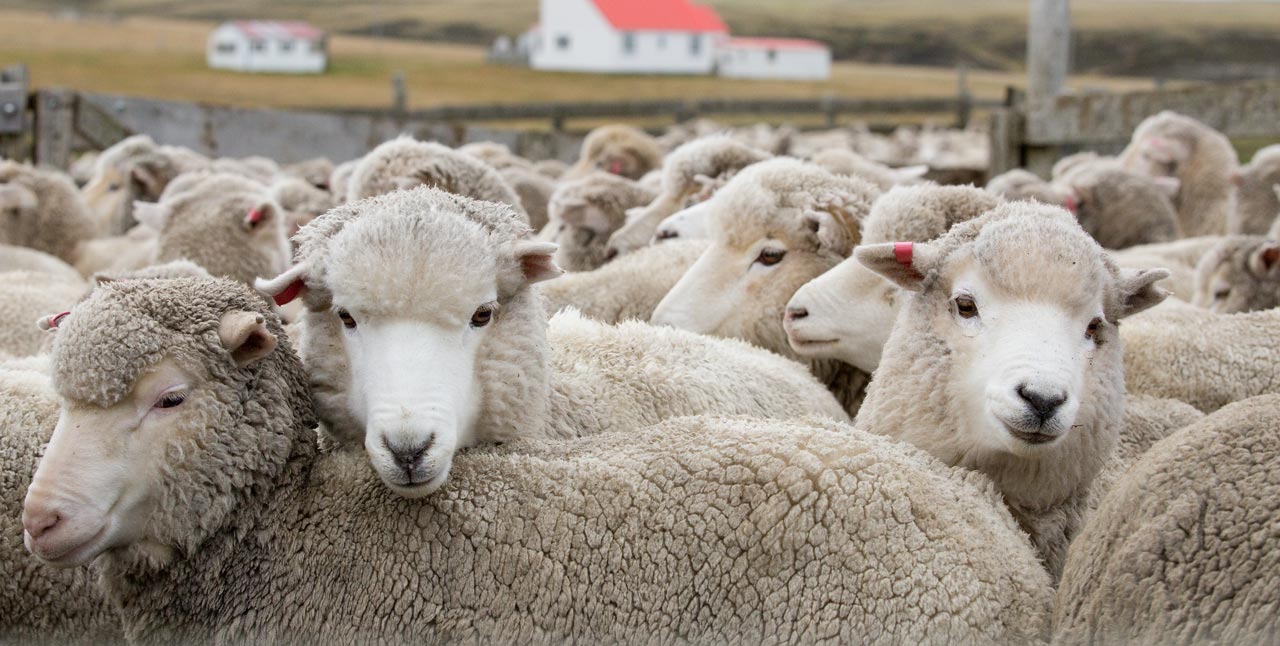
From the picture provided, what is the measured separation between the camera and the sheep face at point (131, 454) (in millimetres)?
2770

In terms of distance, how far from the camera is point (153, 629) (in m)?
3.03

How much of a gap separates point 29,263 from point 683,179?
3.66 meters

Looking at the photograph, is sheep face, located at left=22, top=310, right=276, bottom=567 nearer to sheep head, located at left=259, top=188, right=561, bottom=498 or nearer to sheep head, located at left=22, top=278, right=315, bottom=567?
sheep head, located at left=22, top=278, right=315, bottom=567

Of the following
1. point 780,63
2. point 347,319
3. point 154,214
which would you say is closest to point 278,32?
point 780,63

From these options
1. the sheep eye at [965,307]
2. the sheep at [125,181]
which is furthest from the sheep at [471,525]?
the sheep at [125,181]

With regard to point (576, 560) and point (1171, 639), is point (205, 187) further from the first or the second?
point (1171, 639)

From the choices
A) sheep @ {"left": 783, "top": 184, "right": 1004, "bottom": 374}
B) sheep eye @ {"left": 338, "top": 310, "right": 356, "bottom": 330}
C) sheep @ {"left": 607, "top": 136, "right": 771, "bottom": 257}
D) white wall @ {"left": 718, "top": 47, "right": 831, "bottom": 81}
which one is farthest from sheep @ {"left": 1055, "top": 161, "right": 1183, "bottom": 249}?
white wall @ {"left": 718, "top": 47, "right": 831, "bottom": 81}

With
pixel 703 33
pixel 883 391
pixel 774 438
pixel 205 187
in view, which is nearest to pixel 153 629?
pixel 774 438

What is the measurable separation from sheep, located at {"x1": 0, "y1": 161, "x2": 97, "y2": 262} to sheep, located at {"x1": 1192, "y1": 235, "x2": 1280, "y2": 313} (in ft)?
21.5

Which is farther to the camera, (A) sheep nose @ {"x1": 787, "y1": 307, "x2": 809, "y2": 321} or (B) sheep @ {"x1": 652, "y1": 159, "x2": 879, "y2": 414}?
(B) sheep @ {"x1": 652, "y1": 159, "x2": 879, "y2": 414}

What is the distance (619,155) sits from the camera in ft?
30.2

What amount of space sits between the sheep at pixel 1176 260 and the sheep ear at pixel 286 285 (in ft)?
13.1

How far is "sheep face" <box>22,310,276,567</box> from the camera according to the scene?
277cm

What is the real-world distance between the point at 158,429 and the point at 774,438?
1.39m
